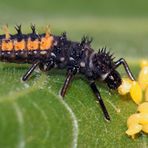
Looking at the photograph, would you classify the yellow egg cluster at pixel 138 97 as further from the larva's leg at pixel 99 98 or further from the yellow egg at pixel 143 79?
the larva's leg at pixel 99 98

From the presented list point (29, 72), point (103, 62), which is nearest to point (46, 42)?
point (103, 62)

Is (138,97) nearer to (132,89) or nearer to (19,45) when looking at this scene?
(132,89)

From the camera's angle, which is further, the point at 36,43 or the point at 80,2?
the point at 80,2

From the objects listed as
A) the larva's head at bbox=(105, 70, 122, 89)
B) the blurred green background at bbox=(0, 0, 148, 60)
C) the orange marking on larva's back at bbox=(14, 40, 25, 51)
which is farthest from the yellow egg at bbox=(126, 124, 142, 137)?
the blurred green background at bbox=(0, 0, 148, 60)

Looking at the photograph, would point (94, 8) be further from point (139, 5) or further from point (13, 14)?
point (13, 14)

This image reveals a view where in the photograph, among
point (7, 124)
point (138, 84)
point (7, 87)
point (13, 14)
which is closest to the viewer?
point (7, 124)

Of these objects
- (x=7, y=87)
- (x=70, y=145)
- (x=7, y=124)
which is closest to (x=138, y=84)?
(x=70, y=145)
